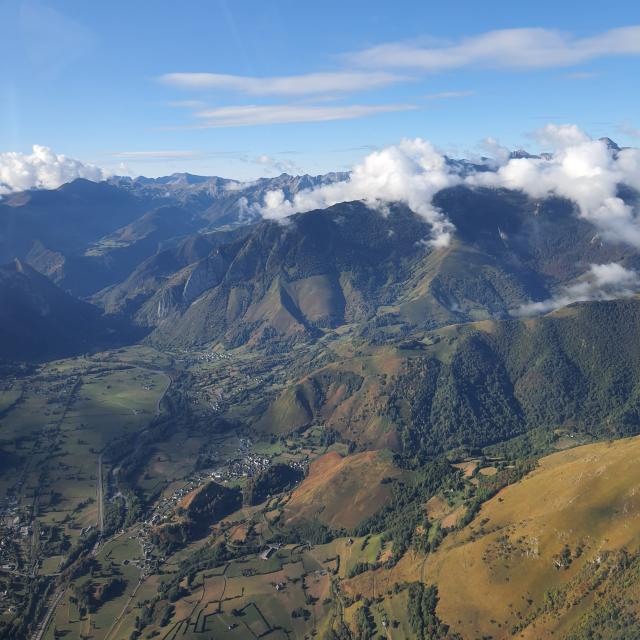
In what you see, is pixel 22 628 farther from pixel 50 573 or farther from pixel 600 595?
pixel 600 595

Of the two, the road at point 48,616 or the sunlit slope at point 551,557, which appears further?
the road at point 48,616

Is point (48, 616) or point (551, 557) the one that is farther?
point (48, 616)

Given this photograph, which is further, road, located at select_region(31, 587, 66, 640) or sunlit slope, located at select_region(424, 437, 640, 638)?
road, located at select_region(31, 587, 66, 640)

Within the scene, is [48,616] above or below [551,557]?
below

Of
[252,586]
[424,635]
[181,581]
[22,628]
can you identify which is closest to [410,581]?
[424,635]

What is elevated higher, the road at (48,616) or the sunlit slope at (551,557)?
the sunlit slope at (551,557)

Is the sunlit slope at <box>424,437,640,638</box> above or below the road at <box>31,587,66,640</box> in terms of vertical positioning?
above

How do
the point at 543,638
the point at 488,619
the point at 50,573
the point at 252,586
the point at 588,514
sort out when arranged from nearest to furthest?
the point at 543,638, the point at 488,619, the point at 588,514, the point at 252,586, the point at 50,573

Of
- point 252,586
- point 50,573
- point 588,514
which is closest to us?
point 588,514
